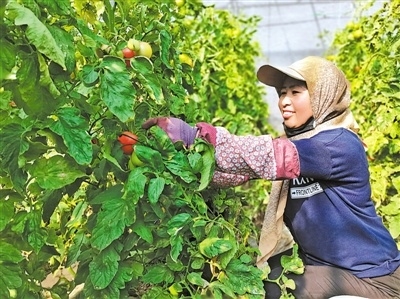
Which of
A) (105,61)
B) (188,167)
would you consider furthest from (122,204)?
(105,61)

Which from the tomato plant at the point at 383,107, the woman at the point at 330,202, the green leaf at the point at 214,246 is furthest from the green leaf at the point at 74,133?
the tomato plant at the point at 383,107

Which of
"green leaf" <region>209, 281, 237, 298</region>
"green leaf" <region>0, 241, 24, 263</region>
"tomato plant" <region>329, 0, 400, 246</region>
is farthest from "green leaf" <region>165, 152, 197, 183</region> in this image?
"tomato plant" <region>329, 0, 400, 246</region>

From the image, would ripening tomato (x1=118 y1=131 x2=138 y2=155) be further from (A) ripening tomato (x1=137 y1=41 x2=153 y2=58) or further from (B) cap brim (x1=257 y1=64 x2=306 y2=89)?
(B) cap brim (x1=257 y1=64 x2=306 y2=89)

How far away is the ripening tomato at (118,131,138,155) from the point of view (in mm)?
1245

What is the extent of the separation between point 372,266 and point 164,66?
74 cm

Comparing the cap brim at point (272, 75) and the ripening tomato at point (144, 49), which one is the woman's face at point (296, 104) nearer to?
the cap brim at point (272, 75)

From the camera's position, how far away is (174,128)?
1333mm

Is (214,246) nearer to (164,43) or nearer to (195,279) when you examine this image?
(195,279)

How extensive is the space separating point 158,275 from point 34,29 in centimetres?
57

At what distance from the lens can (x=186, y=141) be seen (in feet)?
4.40

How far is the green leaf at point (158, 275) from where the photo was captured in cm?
127

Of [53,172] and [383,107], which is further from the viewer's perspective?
[383,107]

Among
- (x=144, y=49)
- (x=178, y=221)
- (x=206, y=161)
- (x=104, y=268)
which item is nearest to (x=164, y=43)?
(x=144, y=49)

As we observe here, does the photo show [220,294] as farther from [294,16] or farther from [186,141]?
[294,16]
